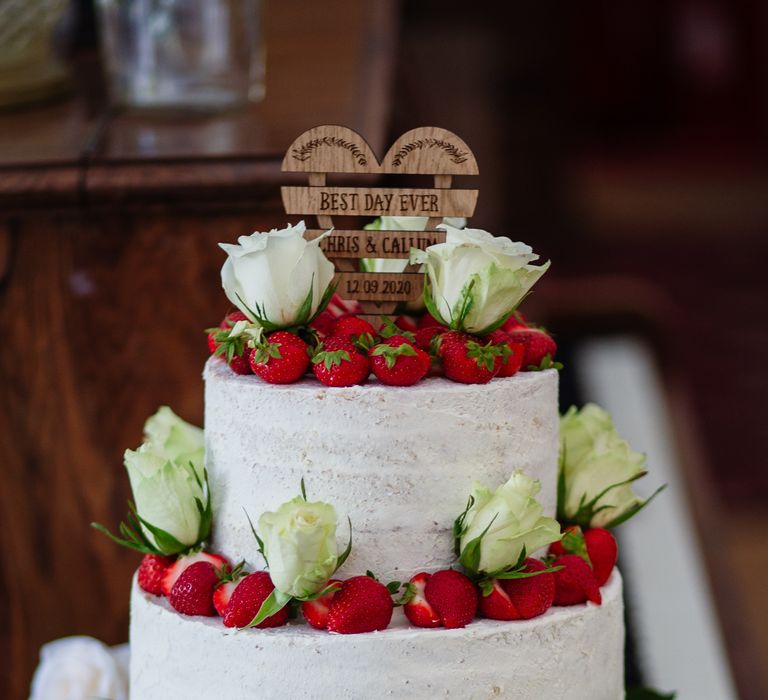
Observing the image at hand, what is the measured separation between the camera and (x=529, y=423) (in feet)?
Answer: 3.63

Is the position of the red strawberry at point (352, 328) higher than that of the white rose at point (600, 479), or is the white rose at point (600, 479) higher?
the red strawberry at point (352, 328)

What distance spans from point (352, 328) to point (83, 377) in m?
0.91

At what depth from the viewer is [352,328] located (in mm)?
1093

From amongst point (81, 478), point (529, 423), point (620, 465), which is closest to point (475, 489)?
point (529, 423)

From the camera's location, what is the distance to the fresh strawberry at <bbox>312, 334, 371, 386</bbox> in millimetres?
1030

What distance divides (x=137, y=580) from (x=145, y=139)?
99 cm

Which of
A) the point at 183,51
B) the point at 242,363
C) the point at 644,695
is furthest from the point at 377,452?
the point at 183,51

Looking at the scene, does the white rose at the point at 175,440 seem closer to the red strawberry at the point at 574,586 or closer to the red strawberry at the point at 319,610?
the red strawberry at the point at 319,610

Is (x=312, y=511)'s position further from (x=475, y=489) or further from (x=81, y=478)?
(x=81, y=478)

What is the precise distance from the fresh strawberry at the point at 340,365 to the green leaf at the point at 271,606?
0.19 metres

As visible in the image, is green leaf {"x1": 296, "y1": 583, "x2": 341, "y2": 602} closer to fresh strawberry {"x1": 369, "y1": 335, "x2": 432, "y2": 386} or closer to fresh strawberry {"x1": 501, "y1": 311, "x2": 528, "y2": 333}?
fresh strawberry {"x1": 369, "y1": 335, "x2": 432, "y2": 386}

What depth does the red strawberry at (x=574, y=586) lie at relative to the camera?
111 cm

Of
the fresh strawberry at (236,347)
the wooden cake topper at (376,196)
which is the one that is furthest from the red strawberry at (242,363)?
the wooden cake topper at (376,196)

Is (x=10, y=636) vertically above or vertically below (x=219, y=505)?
below
